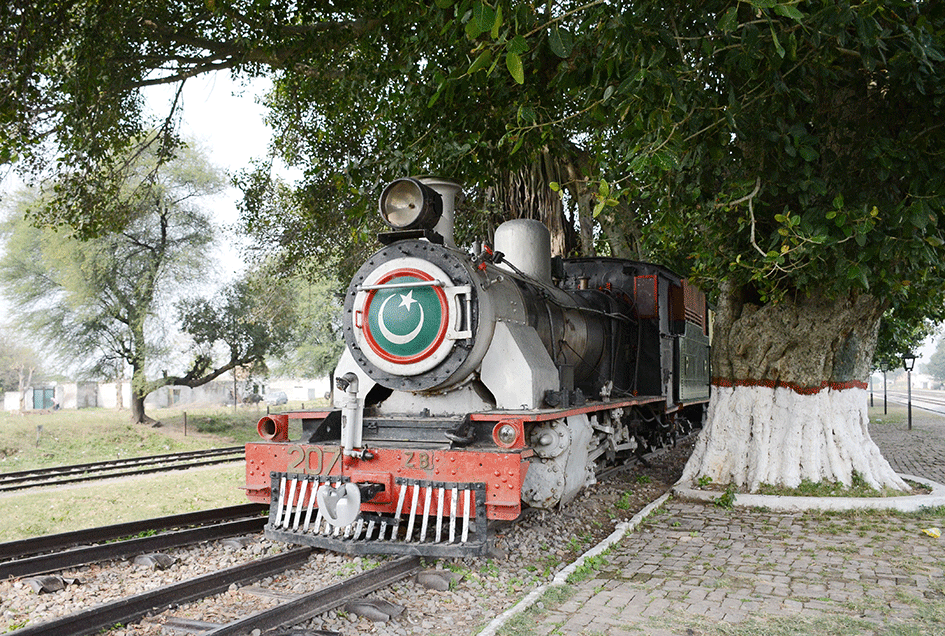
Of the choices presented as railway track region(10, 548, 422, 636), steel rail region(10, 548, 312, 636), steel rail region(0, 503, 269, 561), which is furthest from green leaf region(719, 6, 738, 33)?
steel rail region(0, 503, 269, 561)

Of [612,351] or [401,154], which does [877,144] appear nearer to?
[612,351]

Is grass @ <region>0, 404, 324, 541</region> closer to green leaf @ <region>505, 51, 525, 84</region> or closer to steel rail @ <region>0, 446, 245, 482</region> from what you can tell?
steel rail @ <region>0, 446, 245, 482</region>

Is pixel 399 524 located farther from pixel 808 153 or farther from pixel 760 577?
pixel 808 153

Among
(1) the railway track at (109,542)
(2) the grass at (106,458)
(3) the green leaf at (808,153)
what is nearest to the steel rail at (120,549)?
(1) the railway track at (109,542)

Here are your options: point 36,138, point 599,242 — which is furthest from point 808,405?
point 36,138

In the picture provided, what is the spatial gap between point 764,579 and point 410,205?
12.2 feet

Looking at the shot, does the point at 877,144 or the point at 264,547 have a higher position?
the point at 877,144

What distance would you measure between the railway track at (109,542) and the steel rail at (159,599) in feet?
3.76

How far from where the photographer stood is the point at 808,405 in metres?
7.36

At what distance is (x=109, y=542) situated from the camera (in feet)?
18.5

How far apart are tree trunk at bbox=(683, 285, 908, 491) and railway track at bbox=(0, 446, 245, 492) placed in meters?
8.37

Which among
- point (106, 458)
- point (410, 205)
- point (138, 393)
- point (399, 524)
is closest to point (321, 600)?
point (399, 524)

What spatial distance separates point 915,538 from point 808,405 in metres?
1.87

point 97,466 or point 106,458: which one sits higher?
point 97,466
